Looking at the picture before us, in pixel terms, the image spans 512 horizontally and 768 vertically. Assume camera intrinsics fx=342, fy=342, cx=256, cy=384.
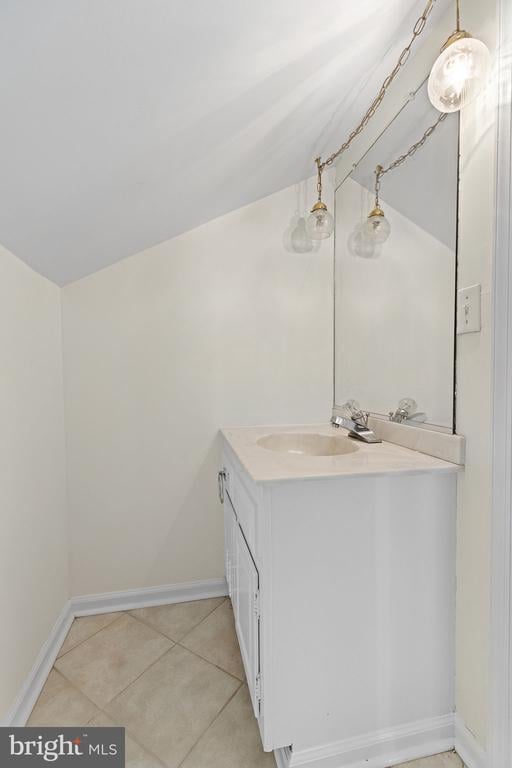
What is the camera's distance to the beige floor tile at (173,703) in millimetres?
1040

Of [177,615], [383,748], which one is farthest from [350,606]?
[177,615]

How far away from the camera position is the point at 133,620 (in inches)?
61.9

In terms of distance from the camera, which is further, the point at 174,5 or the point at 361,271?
the point at 361,271

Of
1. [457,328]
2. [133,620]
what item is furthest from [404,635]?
[133,620]

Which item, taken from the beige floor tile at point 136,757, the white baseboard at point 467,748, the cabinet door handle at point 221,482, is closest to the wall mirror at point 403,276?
the cabinet door handle at point 221,482

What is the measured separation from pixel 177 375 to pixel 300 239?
92cm

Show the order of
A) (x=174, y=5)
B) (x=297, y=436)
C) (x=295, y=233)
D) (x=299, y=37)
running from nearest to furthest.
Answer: (x=174, y=5)
(x=299, y=37)
(x=297, y=436)
(x=295, y=233)

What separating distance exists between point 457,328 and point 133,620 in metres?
1.80

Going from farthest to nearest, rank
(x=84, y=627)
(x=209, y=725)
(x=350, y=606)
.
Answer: (x=84, y=627)
(x=209, y=725)
(x=350, y=606)

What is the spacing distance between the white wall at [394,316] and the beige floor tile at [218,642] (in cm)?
115

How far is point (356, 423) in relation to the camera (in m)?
1.43

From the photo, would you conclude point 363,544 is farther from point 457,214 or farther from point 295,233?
point 295,233

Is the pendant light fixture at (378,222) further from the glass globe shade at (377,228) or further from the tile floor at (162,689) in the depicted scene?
the tile floor at (162,689)

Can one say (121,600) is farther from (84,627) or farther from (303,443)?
(303,443)
